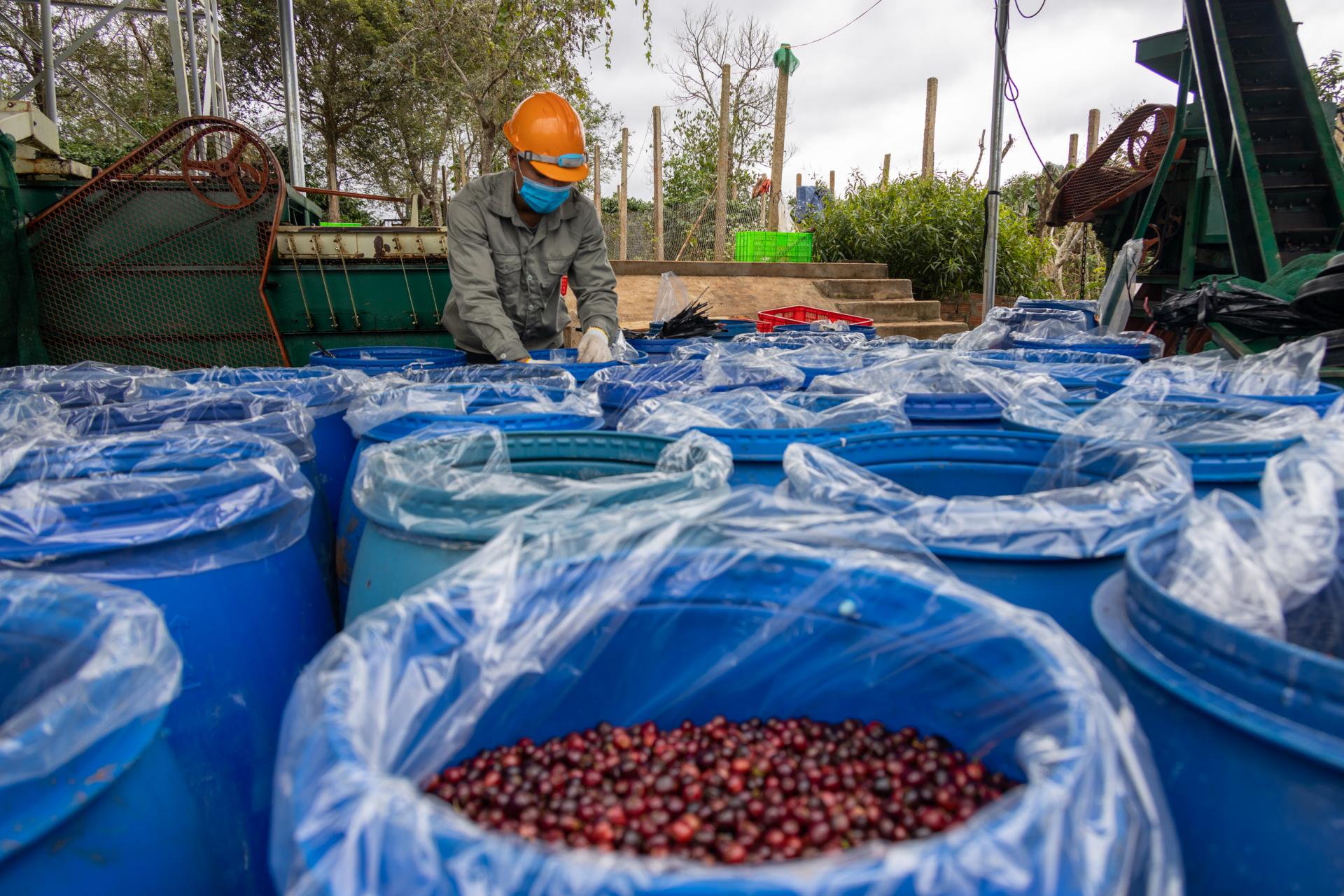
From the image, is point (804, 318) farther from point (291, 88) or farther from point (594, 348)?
point (291, 88)

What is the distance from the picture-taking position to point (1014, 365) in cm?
306

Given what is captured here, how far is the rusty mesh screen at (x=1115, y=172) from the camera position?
257 inches

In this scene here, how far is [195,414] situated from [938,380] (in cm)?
239

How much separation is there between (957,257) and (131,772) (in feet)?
39.5

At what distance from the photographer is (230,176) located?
15.4ft

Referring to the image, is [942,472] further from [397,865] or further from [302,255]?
[302,255]

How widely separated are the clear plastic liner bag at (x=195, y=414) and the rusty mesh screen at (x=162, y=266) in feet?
8.81

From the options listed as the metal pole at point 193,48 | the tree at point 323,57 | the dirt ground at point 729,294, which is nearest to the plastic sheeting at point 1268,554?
the dirt ground at point 729,294

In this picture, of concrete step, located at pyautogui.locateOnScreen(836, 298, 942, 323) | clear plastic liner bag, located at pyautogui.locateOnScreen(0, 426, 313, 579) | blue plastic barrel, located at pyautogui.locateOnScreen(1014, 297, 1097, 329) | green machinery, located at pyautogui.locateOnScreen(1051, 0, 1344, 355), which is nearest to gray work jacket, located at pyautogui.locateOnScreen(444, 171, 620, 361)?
clear plastic liner bag, located at pyautogui.locateOnScreen(0, 426, 313, 579)

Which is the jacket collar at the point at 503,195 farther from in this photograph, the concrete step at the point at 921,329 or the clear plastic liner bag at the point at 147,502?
the concrete step at the point at 921,329

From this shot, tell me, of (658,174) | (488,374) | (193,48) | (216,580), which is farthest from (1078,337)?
(658,174)

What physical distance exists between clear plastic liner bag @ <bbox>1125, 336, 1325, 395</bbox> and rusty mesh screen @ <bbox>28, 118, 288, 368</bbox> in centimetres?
452

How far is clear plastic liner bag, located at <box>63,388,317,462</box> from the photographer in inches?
85.4

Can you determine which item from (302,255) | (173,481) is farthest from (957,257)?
(173,481)
